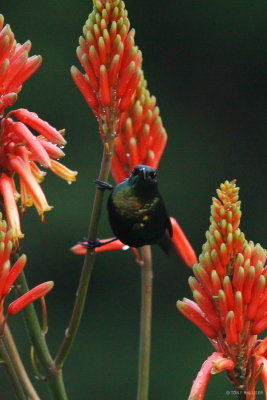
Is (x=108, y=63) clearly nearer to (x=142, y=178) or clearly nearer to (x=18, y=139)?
(x=18, y=139)

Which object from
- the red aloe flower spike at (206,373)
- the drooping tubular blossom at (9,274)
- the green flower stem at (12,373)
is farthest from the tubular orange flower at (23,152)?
the red aloe flower spike at (206,373)

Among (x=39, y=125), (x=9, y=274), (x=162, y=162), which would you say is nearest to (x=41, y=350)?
(x=9, y=274)

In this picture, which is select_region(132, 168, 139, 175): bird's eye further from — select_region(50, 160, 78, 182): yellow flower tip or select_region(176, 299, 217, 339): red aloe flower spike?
select_region(176, 299, 217, 339): red aloe flower spike

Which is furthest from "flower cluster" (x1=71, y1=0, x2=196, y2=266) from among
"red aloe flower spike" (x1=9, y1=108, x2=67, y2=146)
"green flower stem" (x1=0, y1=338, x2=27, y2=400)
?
"green flower stem" (x1=0, y1=338, x2=27, y2=400)

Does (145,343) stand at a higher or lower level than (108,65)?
lower

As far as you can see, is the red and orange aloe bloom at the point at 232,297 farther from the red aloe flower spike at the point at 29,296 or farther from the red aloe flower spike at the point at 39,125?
the red aloe flower spike at the point at 39,125

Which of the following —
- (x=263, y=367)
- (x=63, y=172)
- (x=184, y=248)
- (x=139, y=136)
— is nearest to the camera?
(x=263, y=367)
